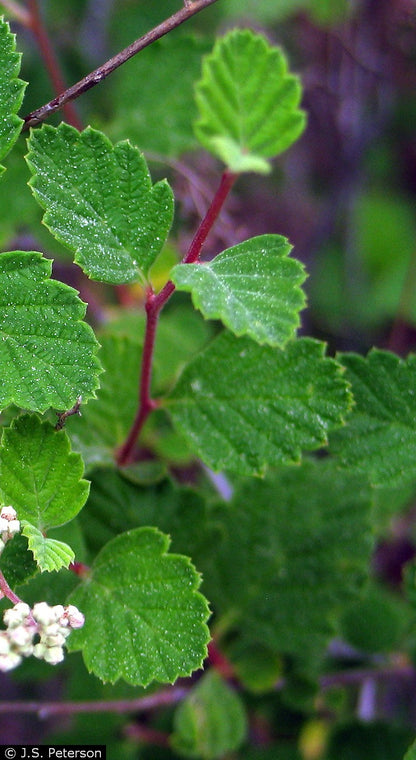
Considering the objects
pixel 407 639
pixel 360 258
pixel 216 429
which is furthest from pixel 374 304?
pixel 216 429

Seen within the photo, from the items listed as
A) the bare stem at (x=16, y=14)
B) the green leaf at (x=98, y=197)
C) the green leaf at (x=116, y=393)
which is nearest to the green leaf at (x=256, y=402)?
the green leaf at (x=116, y=393)

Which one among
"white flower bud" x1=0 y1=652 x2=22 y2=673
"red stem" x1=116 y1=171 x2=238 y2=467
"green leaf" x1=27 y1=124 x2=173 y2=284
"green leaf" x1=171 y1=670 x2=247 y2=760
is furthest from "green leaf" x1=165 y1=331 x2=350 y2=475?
"green leaf" x1=171 y1=670 x2=247 y2=760

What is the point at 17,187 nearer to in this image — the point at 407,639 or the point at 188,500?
the point at 188,500

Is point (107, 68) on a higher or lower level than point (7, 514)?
higher

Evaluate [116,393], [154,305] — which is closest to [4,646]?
[154,305]

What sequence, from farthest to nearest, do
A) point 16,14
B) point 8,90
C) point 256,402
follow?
1. point 16,14
2. point 256,402
3. point 8,90

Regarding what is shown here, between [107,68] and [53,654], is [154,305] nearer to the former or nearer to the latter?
[107,68]
